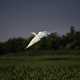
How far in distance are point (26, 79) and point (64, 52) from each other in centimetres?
1226

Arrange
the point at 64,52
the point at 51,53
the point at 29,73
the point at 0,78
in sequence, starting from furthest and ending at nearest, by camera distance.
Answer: the point at 64,52 → the point at 51,53 → the point at 29,73 → the point at 0,78

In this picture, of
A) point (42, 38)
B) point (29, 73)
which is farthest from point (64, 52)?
point (42, 38)

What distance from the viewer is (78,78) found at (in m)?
7.15

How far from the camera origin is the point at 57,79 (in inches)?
291

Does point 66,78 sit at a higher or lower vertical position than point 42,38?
lower

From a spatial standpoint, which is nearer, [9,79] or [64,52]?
[9,79]

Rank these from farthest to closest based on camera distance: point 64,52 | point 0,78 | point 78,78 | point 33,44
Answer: point 64,52, point 0,78, point 78,78, point 33,44

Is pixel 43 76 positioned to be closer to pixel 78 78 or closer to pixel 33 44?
pixel 78 78

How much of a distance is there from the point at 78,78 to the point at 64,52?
12365 mm

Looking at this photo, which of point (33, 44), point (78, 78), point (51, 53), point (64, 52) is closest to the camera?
point (33, 44)

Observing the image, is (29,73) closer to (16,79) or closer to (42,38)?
(16,79)

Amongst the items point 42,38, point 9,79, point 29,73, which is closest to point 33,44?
point 42,38

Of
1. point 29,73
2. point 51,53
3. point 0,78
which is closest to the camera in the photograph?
point 0,78

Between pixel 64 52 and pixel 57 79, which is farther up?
pixel 64 52
